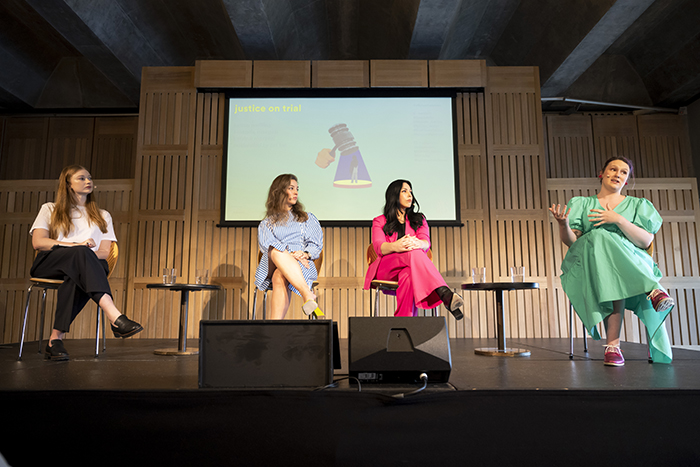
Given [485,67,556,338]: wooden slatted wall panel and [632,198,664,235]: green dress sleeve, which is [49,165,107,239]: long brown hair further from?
[485,67,556,338]: wooden slatted wall panel

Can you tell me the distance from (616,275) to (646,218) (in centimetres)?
41

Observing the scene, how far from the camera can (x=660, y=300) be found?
221 centimetres

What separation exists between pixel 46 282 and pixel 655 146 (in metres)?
6.88

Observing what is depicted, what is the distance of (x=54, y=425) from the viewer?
1530 millimetres

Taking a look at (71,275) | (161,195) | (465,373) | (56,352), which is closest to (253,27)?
(161,195)

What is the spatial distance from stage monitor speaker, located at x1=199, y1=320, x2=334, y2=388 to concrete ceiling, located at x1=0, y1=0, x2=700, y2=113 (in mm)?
3966

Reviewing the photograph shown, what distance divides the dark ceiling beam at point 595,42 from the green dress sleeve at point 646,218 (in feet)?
9.44

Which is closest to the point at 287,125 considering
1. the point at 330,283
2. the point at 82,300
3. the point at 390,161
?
the point at 390,161

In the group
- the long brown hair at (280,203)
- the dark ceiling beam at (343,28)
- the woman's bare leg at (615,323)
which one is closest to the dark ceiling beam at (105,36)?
the dark ceiling beam at (343,28)

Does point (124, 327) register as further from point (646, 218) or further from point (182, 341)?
point (646, 218)

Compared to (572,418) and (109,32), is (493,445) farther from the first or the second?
(109,32)

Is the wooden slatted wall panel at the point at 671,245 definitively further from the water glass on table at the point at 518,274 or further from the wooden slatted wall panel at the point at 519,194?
the water glass on table at the point at 518,274

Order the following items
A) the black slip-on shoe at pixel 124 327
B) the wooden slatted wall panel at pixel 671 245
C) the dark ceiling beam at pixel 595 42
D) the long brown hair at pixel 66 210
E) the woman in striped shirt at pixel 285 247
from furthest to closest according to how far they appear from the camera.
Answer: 1. the wooden slatted wall panel at pixel 671 245
2. the dark ceiling beam at pixel 595 42
3. the woman in striped shirt at pixel 285 247
4. the long brown hair at pixel 66 210
5. the black slip-on shoe at pixel 124 327

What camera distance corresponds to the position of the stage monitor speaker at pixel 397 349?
1.63 meters
